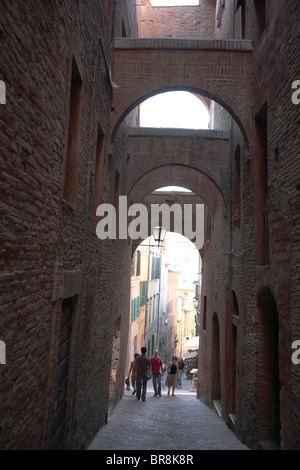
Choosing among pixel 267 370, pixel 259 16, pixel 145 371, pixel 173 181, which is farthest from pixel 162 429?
pixel 173 181

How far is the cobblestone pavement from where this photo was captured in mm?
6445

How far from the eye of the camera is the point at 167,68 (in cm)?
802

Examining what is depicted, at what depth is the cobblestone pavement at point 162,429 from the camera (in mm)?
6445

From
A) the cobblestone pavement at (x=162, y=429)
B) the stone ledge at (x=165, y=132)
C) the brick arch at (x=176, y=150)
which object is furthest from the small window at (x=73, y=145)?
the stone ledge at (x=165, y=132)

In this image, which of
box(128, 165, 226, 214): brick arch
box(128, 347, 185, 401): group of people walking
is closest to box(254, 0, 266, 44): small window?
box(128, 165, 226, 214): brick arch

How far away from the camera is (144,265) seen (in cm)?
2394

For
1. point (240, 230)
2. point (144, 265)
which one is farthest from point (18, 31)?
point (144, 265)

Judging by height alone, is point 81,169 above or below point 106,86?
below

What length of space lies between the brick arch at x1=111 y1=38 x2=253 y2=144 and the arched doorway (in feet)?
13.3

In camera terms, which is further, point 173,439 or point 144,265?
point 144,265

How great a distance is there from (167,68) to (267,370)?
606 cm

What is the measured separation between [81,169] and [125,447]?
429 cm

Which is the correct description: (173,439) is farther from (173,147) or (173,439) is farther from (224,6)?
(224,6)

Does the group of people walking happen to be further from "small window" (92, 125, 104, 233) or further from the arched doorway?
"small window" (92, 125, 104, 233)
